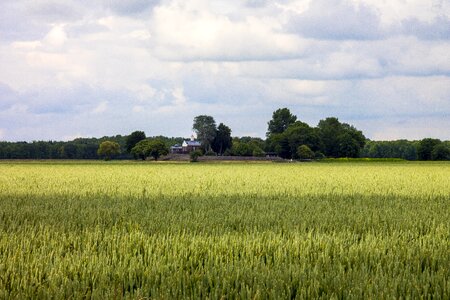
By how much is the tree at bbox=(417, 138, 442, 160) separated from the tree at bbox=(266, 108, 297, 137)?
3905 cm

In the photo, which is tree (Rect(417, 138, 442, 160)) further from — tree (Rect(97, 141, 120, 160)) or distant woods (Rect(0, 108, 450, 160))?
tree (Rect(97, 141, 120, 160))

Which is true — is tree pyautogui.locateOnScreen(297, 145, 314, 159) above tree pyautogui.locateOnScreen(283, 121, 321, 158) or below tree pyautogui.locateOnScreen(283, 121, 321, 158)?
below

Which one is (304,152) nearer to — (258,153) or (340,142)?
(258,153)

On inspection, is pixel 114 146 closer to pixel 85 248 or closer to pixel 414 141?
pixel 414 141

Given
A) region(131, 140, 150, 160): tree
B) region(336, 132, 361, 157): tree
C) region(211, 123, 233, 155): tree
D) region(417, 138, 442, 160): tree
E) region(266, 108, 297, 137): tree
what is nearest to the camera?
region(131, 140, 150, 160): tree

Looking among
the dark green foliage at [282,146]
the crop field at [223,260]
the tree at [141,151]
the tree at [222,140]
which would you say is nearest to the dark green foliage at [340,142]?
the dark green foliage at [282,146]

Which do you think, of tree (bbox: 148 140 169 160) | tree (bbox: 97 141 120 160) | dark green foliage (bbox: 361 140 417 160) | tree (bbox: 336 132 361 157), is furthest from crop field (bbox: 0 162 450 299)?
dark green foliage (bbox: 361 140 417 160)

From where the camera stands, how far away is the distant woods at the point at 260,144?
141750mm

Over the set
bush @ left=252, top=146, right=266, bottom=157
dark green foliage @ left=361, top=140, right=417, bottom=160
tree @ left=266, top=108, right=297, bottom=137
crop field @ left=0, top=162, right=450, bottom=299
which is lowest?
crop field @ left=0, top=162, right=450, bottom=299

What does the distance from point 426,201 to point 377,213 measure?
17.0 ft

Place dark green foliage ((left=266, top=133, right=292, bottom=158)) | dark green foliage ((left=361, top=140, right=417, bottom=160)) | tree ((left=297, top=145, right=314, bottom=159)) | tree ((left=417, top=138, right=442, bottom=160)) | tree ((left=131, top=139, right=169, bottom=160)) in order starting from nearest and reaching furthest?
tree ((left=131, top=139, right=169, bottom=160))
tree ((left=297, top=145, right=314, bottom=159))
dark green foliage ((left=266, top=133, right=292, bottom=158))
tree ((left=417, top=138, right=442, bottom=160))
dark green foliage ((left=361, top=140, right=417, bottom=160))

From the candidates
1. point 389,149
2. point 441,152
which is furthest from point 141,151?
point 389,149

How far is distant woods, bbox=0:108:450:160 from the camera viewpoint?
142 metres

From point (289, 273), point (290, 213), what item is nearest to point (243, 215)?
point (290, 213)
